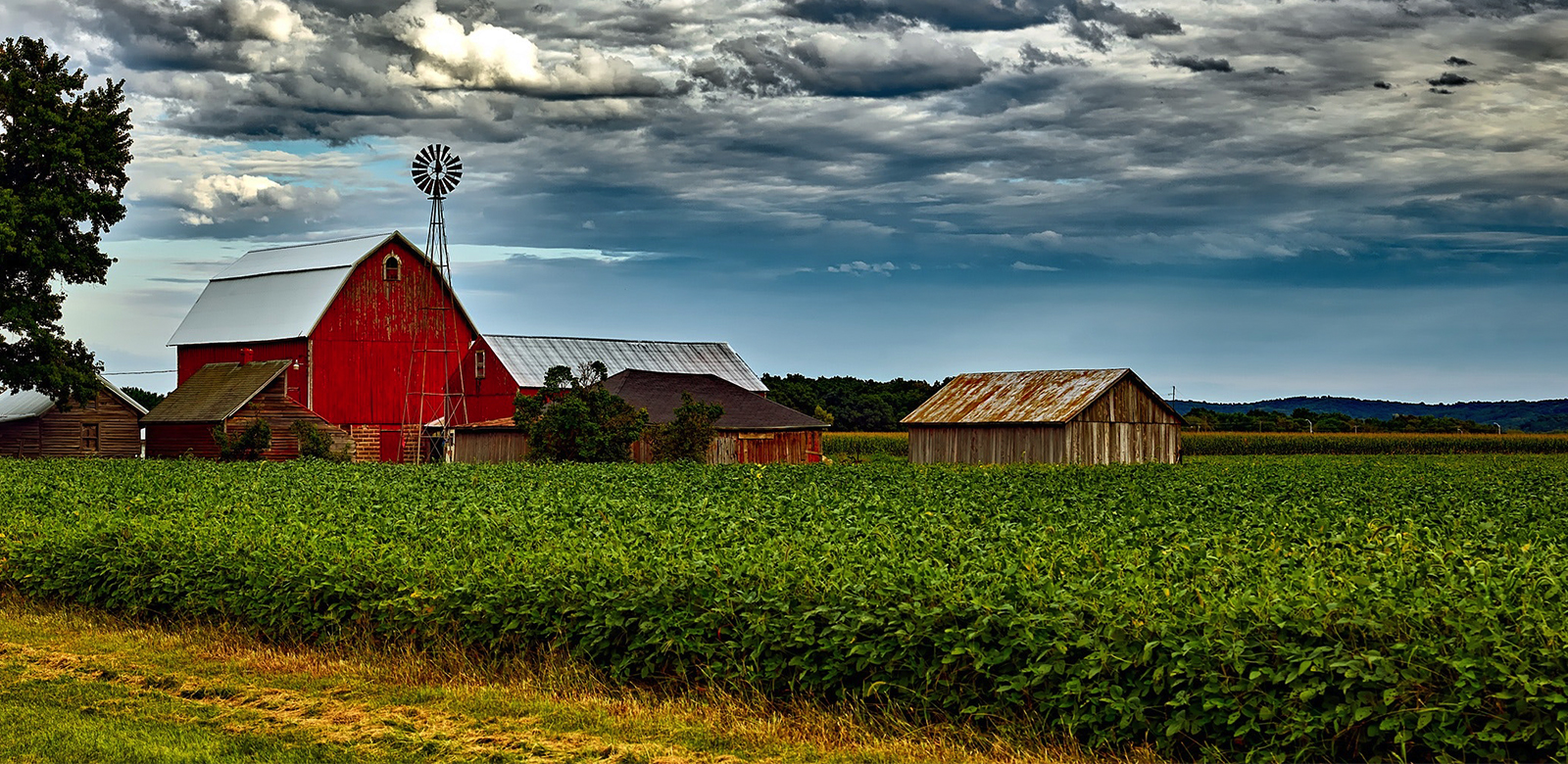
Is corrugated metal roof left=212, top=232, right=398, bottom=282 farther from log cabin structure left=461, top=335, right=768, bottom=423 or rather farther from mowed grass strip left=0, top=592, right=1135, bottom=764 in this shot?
mowed grass strip left=0, top=592, right=1135, bottom=764

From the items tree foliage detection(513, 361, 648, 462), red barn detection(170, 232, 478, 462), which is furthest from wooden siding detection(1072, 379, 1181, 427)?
red barn detection(170, 232, 478, 462)

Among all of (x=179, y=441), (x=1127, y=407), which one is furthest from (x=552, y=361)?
(x=1127, y=407)

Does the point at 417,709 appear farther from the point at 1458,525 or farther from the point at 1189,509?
the point at 1458,525

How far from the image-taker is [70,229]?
5441 centimetres

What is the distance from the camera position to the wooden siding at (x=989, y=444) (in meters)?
58.9

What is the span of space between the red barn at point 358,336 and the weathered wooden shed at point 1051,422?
76.1 ft

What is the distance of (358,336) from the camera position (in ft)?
215

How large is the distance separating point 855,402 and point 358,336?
149 feet

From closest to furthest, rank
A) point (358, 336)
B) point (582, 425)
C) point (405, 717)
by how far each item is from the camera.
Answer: point (405, 717) < point (582, 425) < point (358, 336)

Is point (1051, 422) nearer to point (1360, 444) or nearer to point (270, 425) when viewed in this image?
point (270, 425)

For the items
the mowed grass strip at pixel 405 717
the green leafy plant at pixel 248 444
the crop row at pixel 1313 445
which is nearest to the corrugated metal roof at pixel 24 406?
the green leafy plant at pixel 248 444

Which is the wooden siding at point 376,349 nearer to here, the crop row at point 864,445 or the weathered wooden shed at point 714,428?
the weathered wooden shed at point 714,428

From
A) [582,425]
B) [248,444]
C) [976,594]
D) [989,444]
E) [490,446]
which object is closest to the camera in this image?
[976,594]

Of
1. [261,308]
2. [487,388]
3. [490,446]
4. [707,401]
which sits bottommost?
[490,446]
